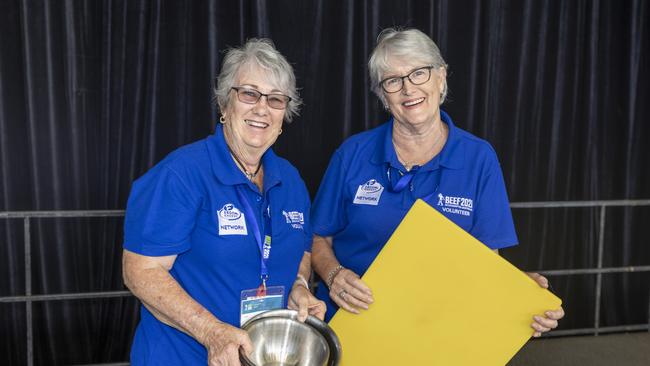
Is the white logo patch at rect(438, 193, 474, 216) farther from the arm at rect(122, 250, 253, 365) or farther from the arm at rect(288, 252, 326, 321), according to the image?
the arm at rect(122, 250, 253, 365)

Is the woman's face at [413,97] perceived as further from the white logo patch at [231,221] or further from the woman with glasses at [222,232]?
the white logo patch at [231,221]

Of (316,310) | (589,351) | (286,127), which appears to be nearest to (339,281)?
(316,310)

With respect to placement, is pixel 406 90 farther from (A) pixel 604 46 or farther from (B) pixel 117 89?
(A) pixel 604 46

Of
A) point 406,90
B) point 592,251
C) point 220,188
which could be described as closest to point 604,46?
point 592,251

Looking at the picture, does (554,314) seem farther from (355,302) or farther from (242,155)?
(242,155)

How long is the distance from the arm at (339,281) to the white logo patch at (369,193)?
0.66 feet

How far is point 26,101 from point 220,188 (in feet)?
7.91

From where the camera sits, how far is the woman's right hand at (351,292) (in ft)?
5.16

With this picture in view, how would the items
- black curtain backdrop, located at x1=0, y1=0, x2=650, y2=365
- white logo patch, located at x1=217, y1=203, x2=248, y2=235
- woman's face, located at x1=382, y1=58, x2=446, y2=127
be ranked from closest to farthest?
white logo patch, located at x1=217, y1=203, x2=248, y2=235
woman's face, located at x1=382, y1=58, x2=446, y2=127
black curtain backdrop, located at x1=0, y1=0, x2=650, y2=365

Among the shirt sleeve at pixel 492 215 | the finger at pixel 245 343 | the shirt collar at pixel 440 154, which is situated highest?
the shirt collar at pixel 440 154

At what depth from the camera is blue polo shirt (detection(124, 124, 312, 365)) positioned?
132cm

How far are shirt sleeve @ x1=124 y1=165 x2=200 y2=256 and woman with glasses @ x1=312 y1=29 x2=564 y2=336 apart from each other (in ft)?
A: 1.71

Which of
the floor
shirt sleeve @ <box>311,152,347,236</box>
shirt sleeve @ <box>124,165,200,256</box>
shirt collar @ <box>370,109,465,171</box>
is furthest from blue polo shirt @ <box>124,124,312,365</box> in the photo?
the floor

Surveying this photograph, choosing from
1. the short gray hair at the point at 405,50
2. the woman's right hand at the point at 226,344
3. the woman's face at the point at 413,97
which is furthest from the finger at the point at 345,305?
the short gray hair at the point at 405,50
